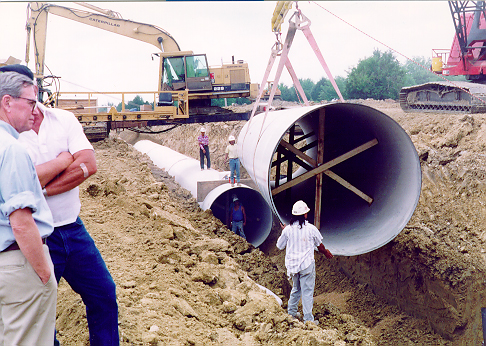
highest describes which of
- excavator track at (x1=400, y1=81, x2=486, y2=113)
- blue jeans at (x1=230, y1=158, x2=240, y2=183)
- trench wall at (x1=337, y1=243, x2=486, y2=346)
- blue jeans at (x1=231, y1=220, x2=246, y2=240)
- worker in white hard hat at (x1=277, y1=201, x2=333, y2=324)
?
excavator track at (x1=400, y1=81, x2=486, y2=113)

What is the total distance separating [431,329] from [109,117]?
9.32 meters

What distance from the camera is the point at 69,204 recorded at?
6.73 ft

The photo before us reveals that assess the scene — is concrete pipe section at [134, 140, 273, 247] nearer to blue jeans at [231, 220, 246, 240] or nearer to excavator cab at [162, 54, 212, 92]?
blue jeans at [231, 220, 246, 240]

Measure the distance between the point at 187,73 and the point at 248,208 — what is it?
5.56 meters

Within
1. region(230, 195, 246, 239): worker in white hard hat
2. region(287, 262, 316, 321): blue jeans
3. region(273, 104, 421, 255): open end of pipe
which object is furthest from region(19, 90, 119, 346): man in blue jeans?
region(230, 195, 246, 239): worker in white hard hat

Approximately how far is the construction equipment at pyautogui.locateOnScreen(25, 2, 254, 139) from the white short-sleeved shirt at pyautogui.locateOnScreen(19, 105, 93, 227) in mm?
9339

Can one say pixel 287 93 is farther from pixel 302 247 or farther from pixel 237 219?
pixel 302 247

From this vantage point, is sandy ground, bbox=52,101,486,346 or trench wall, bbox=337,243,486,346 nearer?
sandy ground, bbox=52,101,486,346

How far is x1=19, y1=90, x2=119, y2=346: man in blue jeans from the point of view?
6.51 feet

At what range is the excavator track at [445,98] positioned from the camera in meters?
9.01

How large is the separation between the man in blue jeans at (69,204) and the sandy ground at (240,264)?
1.76ft

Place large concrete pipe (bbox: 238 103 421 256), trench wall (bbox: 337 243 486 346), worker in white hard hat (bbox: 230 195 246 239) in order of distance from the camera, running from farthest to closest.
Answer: worker in white hard hat (bbox: 230 195 246 239), trench wall (bbox: 337 243 486 346), large concrete pipe (bbox: 238 103 421 256)

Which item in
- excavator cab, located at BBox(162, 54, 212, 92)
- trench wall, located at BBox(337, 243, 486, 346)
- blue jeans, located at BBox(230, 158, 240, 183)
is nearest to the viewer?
trench wall, located at BBox(337, 243, 486, 346)

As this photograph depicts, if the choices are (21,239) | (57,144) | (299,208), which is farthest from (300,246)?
→ (21,239)
